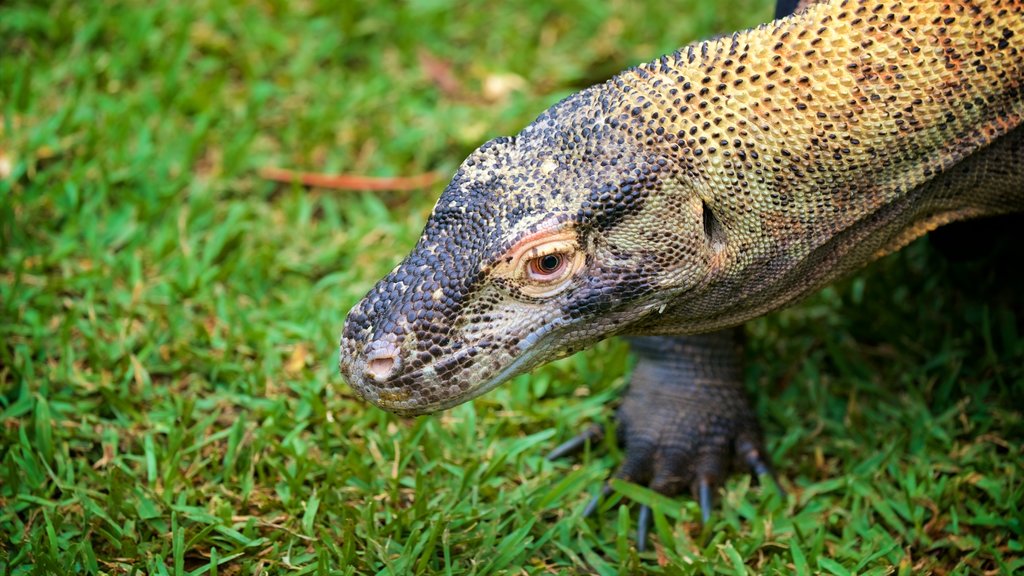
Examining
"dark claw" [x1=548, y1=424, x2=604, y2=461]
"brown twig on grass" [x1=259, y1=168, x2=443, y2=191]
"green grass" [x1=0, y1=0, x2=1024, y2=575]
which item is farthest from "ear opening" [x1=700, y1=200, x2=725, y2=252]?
"brown twig on grass" [x1=259, y1=168, x2=443, y2=191]

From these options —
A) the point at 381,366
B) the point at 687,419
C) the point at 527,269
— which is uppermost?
the point at 527,269

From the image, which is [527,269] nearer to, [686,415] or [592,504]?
[592,504]

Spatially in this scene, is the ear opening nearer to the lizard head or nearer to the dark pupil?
the lizard head

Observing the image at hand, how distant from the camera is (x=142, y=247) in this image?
5.02 metres

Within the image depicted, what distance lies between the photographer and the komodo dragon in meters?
3.17

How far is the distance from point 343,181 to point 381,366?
100 inches

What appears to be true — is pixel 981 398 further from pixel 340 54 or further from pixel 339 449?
pixel 340 54

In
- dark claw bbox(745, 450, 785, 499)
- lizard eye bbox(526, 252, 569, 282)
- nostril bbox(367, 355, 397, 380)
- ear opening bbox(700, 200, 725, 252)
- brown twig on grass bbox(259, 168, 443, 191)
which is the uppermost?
ear opening bbox(700, 200, 725, 252)

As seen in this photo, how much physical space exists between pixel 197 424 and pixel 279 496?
1.66 ft

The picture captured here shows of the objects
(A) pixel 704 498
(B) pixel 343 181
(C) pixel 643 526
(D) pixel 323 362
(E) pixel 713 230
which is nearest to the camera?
(E) pixel 713 230

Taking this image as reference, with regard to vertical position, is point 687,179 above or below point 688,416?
above

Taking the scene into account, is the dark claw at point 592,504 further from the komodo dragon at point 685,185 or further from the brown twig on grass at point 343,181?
the brown twig on grass at point 343,181

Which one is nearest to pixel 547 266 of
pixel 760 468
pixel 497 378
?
pixel 497 378

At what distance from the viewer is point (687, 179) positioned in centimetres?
321
